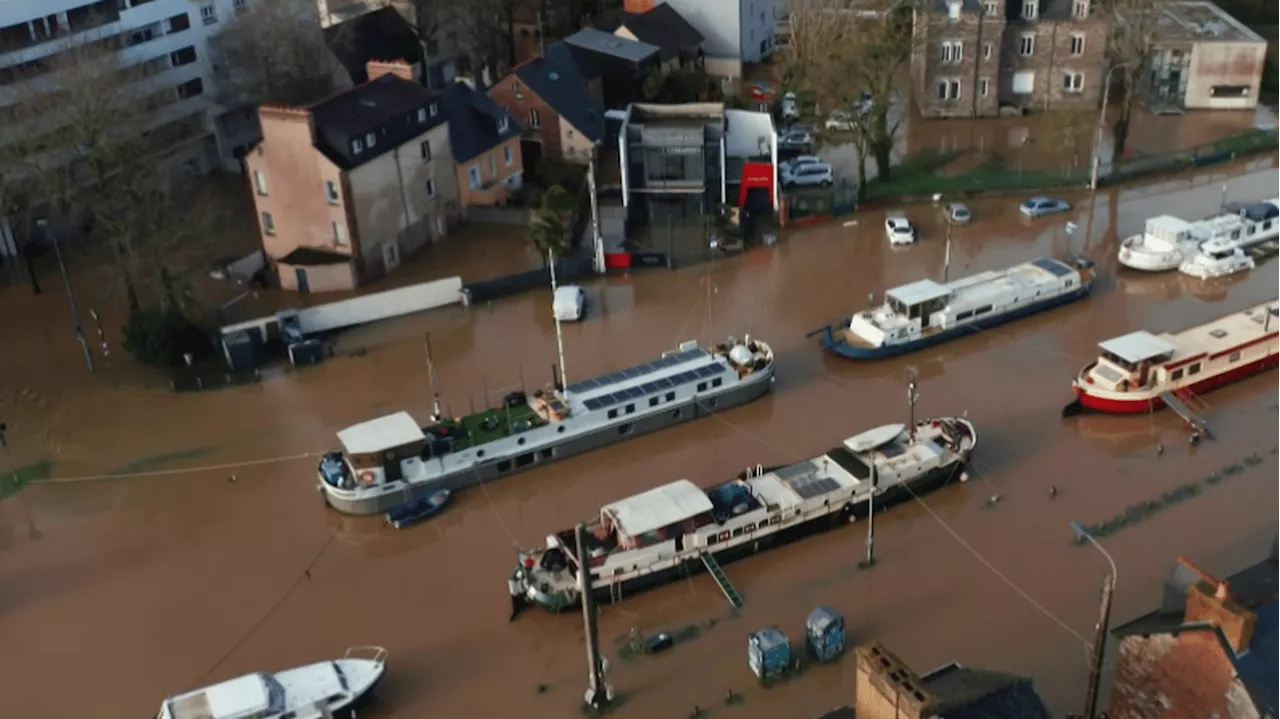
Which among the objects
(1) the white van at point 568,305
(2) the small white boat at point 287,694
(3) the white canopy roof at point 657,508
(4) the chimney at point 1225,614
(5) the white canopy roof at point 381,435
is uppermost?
(4) the chimney at point 1225,614

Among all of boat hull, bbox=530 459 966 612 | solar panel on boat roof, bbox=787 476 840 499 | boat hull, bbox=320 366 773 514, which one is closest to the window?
boat hull, bbox=320 366 773 514

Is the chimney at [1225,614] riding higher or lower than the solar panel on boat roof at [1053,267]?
higher

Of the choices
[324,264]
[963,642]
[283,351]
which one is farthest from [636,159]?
[963,642]

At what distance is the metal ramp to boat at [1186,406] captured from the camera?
34.6 meters

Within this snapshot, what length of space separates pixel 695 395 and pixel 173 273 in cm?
1887

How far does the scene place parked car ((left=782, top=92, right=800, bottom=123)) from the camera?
61.1m

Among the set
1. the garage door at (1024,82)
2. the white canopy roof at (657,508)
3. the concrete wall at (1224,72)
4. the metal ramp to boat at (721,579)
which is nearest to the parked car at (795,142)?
the garage door at (1024,82)

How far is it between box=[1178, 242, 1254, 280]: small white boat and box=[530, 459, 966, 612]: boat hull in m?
17.3

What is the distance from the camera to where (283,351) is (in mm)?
41438

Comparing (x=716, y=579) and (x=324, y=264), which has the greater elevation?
(x=324, y=264)

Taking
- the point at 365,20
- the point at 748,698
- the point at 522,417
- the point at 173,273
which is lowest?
the point at 748,698

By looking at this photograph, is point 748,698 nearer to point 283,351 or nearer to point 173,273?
point 283,351

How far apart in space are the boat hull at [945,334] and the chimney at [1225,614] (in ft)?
66.3

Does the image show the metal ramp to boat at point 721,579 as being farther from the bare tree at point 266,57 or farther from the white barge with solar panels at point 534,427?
the bare tree at point 266,57
